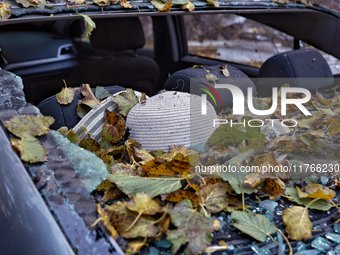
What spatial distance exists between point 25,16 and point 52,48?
3.59 ft

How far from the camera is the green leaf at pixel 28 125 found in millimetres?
772

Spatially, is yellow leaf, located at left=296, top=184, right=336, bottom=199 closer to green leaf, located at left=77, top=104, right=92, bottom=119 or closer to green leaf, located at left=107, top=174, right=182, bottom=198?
green leaf, located at left=107, top=174, right=182, bottom=198

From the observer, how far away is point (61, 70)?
7.74ft

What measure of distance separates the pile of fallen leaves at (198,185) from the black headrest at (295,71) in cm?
92

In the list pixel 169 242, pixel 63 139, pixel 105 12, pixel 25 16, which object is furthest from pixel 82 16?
pixel 169 242

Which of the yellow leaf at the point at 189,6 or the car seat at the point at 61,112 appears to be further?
the yellow leaf at the point at 189,6

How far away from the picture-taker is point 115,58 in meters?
2.56

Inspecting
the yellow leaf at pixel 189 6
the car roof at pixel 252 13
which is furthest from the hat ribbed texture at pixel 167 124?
the yellow leaf at pixel 189 6

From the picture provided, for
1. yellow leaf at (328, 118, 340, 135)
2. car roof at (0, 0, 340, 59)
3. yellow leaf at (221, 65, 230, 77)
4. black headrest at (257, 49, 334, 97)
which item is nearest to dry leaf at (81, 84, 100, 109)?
car roof at (0, 0, 340, 59)

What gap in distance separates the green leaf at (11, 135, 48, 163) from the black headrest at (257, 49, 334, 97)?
173 cm

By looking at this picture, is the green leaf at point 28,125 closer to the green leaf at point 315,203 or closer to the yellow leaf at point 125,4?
the green leaf at point 315,203

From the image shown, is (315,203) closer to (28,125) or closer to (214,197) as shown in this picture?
(214,197)

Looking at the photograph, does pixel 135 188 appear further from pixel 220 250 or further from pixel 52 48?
pixel 52 48

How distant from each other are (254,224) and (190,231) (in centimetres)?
17
